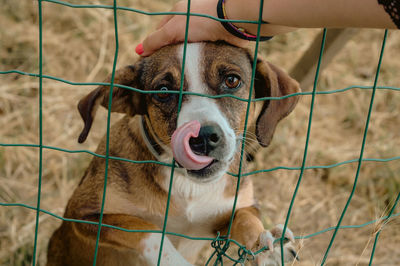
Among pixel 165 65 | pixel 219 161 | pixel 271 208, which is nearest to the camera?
pixel 219 161

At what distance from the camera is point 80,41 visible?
5.88 m

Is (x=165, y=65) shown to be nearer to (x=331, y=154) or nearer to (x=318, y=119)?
(x=331, y=154)

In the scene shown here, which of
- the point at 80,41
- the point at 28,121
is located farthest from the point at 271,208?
the point at 80,41

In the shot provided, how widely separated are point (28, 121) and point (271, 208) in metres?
2.42

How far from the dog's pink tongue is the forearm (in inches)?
21.0

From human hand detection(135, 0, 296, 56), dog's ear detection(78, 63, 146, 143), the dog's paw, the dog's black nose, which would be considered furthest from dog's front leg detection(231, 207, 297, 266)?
human hand detection(135, 0, 296, 56)

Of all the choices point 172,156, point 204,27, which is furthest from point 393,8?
point 172,156

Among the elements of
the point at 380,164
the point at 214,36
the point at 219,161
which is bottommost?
the point at 380,164

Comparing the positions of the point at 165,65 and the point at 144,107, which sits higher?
the point at 165,65

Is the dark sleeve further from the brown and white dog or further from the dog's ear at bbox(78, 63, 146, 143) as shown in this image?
the dog's ear at bbox(78, 63, 146, 143)

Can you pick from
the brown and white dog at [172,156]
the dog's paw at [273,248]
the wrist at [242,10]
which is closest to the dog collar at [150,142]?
the brown and white dog at [172,156]

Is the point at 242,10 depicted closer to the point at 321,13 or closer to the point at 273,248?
the point at 321,13

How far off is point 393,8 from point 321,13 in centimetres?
27

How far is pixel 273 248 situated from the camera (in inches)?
98.3
